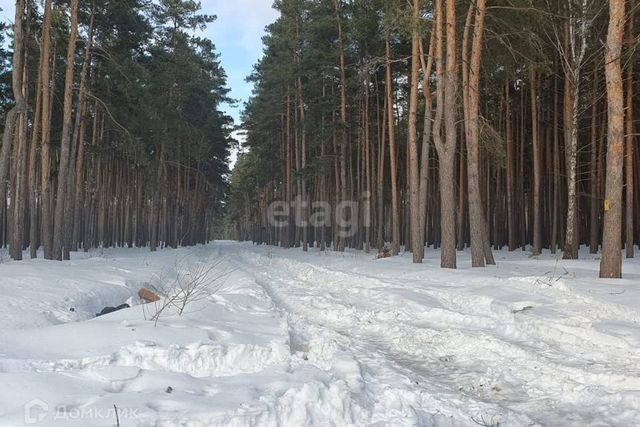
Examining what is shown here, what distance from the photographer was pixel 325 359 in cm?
500

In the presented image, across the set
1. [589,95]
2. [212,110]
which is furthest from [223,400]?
[212,110]

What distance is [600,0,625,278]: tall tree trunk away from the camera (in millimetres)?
9906

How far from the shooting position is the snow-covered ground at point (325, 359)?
3.39 meters

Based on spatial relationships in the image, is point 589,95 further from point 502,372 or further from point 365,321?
point 502,372

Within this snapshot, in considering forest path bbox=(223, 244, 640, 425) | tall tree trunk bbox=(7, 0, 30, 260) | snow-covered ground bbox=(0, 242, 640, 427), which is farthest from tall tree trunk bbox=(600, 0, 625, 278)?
tall tree trunk bbox=(7, 0, 30, 260)

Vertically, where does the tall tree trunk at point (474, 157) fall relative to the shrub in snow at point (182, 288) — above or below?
above

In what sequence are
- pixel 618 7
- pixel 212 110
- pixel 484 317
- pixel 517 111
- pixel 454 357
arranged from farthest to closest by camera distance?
1. pixel 212 110
2. pixel 517 111
3. pixel 618 7
4. pixel 484 317
5. pixel 454 357

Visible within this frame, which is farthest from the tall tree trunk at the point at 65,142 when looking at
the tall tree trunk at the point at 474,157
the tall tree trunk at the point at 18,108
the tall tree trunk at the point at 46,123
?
the tall tree trunk at the point at 474,157

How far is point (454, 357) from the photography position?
5379mm

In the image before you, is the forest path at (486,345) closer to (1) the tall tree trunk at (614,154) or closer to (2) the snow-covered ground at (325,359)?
(2) the snow-covered ground at (325,359)

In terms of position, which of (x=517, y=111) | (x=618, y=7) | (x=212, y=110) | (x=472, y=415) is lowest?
(x=472, y=415)

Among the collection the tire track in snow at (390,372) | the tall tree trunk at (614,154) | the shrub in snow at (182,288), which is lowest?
the tire track in snow at (390,372)

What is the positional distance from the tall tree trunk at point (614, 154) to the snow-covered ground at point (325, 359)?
1106 mm

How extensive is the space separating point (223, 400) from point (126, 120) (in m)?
20.9
